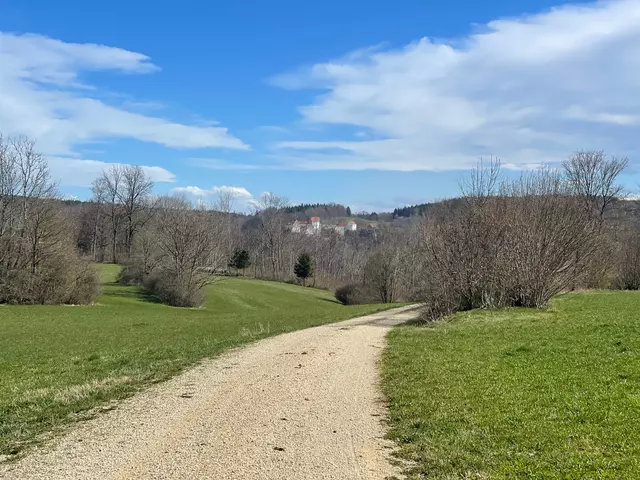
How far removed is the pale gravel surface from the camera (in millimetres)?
5754

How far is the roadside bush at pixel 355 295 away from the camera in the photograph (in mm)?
64669

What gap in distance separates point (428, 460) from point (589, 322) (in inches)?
544

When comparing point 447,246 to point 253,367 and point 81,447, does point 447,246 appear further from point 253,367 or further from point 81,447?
point 81,447

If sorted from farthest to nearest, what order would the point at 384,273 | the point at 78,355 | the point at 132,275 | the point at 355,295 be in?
the point at 355,295 < the point at 132,275 < the point at 384,273 < the point at 78,355

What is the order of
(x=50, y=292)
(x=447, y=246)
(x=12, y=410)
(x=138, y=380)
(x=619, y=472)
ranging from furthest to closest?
(x=50, y=292)
(x=447, y=246)
(x=138, y=380)
(x=12, y=410)
(x=619, y=472)

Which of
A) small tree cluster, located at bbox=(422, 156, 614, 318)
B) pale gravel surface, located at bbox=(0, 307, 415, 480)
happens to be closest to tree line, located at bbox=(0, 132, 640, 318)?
small tree cluster, located at bbox=(422, 156, 614, 318)

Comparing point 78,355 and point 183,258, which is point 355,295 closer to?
point 183,258

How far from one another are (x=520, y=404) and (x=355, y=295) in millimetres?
59313

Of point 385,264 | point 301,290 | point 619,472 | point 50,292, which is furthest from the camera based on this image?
point 301,290

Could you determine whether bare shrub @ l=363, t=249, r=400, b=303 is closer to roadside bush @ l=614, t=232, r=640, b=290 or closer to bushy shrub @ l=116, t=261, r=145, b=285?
roadside bush @ l=614, t=232, r=640, b=290

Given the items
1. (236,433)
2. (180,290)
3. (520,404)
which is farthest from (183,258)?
(520,404)

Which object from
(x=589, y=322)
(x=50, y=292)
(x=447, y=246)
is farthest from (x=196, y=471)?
(x=50, y=292)

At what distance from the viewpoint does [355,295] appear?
67062 millimetres

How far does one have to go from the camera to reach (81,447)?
6.58m
